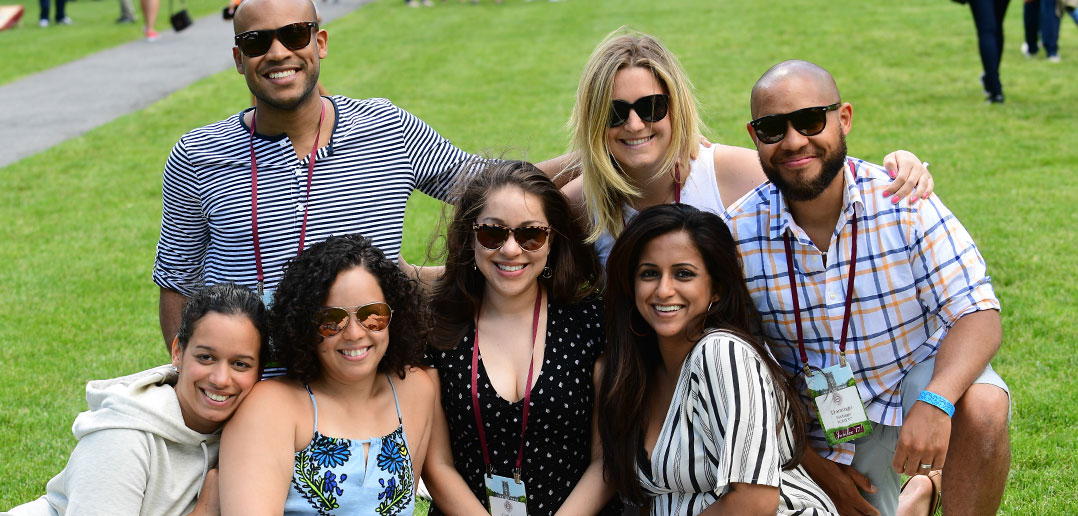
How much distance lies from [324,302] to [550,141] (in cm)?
820

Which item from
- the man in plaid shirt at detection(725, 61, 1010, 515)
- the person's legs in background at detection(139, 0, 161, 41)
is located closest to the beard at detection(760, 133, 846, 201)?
the man in plaid shirt at detection(725, 61, 1010, 515)

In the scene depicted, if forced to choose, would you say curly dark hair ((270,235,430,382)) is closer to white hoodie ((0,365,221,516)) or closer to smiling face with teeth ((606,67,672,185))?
white hoodie ((0,365,221,516))

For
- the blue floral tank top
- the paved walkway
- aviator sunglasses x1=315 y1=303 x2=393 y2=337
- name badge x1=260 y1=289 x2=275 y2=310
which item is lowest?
the paved walkway

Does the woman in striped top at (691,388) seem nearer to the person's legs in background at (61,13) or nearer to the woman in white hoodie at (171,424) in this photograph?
the woman in white hoodie at (171,424)

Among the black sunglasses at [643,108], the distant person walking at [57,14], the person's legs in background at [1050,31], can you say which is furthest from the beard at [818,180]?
the distant person walking at [57,14]

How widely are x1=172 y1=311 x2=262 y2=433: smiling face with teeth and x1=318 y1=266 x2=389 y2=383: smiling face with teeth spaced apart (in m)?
0.25

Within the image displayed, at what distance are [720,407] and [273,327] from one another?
1.50 metres

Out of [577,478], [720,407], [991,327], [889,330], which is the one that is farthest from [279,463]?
[991,327]

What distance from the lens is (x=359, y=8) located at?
79.9ft

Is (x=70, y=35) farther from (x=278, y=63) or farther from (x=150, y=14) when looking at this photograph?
(x=278, y=63)

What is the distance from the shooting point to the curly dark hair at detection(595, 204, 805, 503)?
12.0 ft

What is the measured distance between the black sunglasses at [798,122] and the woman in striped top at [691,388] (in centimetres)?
36

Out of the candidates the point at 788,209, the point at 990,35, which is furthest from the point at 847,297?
the point at 990,35

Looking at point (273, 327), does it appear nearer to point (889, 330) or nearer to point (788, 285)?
point (788, 285)
